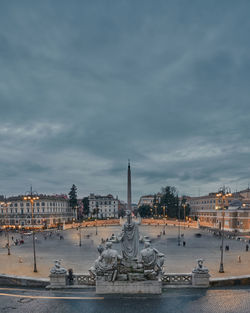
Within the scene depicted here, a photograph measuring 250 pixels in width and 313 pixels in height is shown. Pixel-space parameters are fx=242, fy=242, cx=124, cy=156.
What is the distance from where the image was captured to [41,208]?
9481 cm

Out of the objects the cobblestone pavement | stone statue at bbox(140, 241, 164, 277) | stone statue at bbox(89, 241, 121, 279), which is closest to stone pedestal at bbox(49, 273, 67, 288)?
the cobblestone pavement

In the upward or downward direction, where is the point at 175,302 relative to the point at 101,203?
upward

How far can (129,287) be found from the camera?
12.2m

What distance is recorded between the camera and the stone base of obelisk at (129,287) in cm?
1210

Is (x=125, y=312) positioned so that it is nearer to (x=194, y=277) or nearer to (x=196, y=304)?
(x=196, y=304)

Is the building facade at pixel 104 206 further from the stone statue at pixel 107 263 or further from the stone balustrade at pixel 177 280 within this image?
the stone statue at pixel 107 263

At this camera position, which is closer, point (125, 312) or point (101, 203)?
point (125, 312)

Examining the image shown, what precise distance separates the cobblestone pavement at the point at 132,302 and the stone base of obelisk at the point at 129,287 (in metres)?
0.45

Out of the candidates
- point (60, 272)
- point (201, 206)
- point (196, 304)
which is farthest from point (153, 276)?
point (201, 206)

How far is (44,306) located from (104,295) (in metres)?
2.82

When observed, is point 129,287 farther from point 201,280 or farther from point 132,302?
point 201,280

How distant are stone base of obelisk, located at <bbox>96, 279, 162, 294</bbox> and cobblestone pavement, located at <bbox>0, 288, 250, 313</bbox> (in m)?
0.45

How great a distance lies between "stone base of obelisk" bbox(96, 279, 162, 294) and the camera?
12102 millimetres

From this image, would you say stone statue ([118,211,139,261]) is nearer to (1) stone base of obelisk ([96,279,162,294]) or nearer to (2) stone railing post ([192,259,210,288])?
(1) stone base of obelisk ([96,279,162,294])
